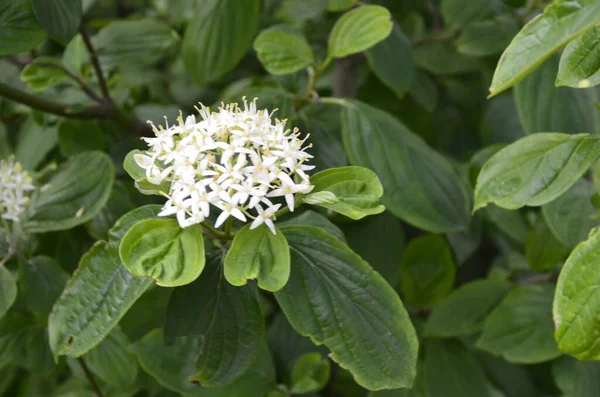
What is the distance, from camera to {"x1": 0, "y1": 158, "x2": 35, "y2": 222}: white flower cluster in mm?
675

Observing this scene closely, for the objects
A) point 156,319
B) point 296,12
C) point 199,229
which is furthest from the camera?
point 296,12

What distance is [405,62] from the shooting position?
0.84 metres

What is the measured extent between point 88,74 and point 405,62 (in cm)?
44

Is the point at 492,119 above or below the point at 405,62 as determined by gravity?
below

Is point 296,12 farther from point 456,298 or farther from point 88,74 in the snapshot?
point 456,298

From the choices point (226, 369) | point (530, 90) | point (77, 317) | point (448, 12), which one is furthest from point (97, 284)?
point (448, 12)

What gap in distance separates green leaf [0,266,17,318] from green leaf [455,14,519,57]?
0.65 meters

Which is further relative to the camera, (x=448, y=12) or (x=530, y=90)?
(x=448, y=12)

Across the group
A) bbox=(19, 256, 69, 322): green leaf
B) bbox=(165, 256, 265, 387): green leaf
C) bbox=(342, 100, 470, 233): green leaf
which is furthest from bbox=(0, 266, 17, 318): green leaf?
bbox=(342, 100, 470, 233): green leaf

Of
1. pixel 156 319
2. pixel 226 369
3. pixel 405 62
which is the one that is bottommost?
pixel 156 319

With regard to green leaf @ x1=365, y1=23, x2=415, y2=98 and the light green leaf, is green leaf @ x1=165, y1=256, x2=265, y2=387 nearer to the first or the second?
the light green leaf

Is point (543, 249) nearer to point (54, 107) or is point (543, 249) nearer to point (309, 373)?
point (309, 373)

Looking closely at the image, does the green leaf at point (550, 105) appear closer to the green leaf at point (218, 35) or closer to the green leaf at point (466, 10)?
the green leaf at point (466, 10)

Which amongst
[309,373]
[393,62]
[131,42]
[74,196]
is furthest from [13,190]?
[393,62]
